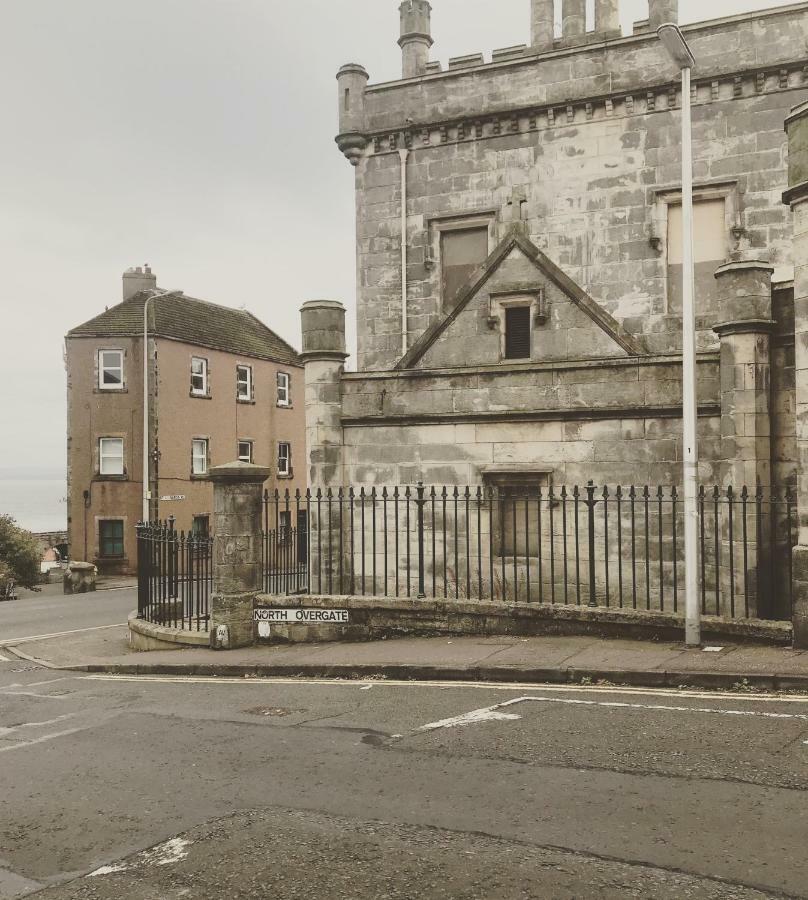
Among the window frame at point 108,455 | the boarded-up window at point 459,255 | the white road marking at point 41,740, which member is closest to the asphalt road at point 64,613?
the window frame at point 108,455

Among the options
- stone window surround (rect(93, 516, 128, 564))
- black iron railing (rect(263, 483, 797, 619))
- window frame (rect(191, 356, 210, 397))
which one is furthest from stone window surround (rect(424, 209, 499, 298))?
stone window surround (rect(93, 516, 128, 564))

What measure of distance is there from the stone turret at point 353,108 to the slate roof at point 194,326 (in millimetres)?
14859

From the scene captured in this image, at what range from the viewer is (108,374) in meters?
36.3

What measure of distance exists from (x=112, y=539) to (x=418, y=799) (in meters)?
33.0

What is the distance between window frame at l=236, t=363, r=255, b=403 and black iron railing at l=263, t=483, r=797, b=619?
2712 cm

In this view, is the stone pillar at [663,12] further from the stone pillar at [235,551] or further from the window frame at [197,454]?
the window frame at [197,454]

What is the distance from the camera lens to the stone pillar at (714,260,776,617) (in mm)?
11414

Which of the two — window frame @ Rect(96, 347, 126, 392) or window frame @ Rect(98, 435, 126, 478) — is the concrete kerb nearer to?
window frame @ Rect(98, 435, 126, 478)

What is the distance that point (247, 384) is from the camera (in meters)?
41.6

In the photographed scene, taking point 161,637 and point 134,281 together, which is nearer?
point 161,637

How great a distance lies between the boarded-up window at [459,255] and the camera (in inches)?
769

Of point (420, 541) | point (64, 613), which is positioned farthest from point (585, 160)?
point (64, 613)

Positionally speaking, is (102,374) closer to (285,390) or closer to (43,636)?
(285,390)

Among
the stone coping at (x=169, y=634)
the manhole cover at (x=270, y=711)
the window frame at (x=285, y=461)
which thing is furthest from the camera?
the window frame at (x=285, y=461)
